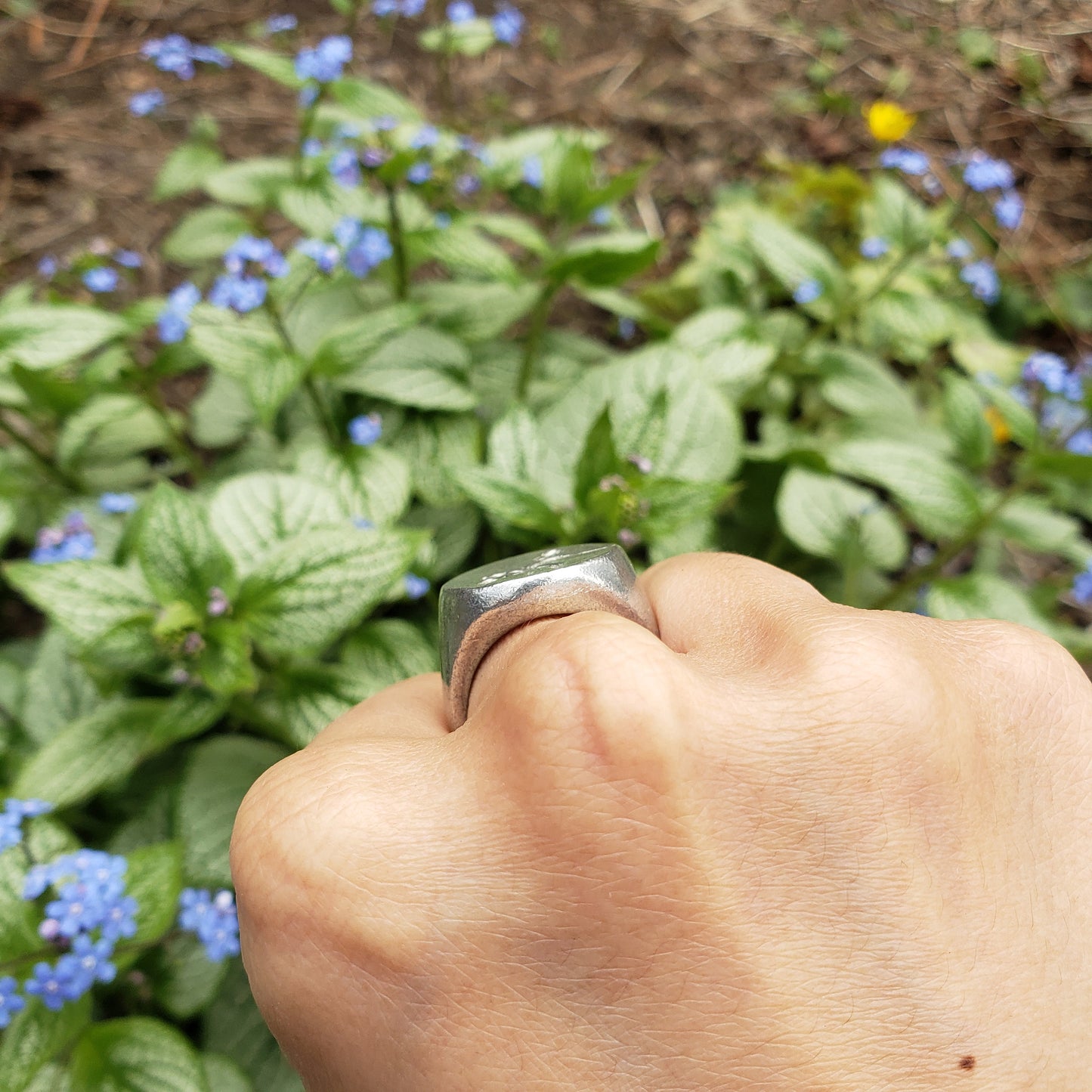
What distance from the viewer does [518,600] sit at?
81 cm

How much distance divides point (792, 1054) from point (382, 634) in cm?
132

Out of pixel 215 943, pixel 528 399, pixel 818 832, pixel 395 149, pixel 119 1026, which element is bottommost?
pixel 119 1026

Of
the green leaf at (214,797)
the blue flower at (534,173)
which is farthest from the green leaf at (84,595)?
the blue flower at (534,173)

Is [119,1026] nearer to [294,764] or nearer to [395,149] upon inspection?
[294,764]

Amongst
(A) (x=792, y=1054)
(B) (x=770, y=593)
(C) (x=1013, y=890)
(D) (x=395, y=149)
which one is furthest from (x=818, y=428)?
(A) (x=792, y=1054)

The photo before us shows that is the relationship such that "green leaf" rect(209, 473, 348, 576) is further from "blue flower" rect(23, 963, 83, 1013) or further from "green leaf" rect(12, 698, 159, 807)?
"blue flower" rect(23, 963, 83, 1013)

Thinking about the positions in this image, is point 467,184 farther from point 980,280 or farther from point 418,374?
point 980,280

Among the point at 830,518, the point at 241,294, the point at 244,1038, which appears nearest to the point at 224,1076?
the point at 244,1038

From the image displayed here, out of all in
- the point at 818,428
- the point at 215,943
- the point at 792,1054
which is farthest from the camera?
the point at 818,428

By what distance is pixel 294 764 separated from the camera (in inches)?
30.7

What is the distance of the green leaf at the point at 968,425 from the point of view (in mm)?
2094

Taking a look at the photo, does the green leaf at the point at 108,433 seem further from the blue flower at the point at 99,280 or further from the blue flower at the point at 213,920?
the blue flower at the point at 213,920

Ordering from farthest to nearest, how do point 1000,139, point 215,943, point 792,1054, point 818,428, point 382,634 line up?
point 1000,139
point 818,428
point 382,634
point 215,943
point 792,1054

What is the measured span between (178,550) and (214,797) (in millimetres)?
550
